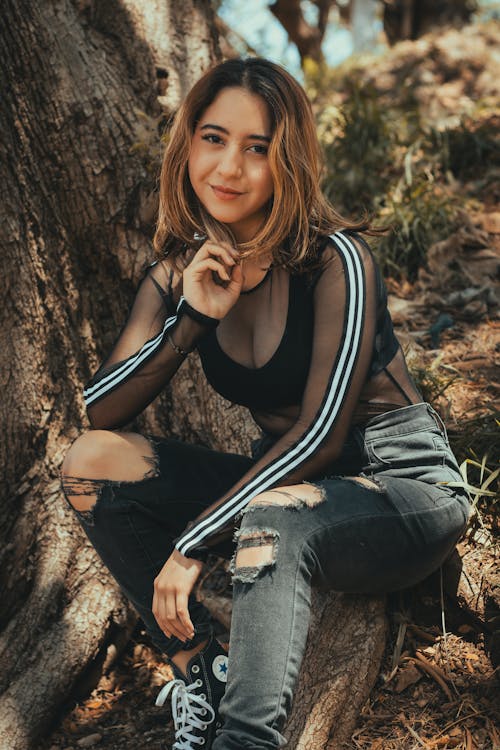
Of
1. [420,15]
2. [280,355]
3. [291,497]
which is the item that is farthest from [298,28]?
[291,497]

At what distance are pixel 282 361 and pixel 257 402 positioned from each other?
0.63 feet

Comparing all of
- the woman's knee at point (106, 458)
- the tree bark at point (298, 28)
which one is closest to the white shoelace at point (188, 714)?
the woman's knee at point (106, 458)

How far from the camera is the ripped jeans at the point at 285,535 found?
177 centimetres

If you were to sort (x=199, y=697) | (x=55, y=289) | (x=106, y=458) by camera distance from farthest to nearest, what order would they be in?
(x=55, y=289), (x=106, y=458), (x=199, y=697)

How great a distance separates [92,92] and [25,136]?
0.30m

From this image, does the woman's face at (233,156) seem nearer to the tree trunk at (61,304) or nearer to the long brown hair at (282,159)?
the long brown hair at (282,159)

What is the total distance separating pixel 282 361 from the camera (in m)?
2.20

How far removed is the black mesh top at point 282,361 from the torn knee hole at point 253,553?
0.58ft

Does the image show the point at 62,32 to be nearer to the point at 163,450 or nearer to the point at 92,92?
the point at 92,92

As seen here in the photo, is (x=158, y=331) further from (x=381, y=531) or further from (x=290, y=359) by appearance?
(x=381, y=531)

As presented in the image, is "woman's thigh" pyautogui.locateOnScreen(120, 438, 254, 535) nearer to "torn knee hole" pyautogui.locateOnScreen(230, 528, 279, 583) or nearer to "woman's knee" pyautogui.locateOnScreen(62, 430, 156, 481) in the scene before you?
"woman's knee" pyautogui.locateOnScreen(62, 430, 156, 481)

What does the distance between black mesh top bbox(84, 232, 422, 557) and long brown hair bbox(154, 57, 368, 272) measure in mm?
81

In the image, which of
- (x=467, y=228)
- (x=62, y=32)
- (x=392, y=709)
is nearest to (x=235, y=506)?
(x=392, y=709)

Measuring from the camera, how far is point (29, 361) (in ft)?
9.19
